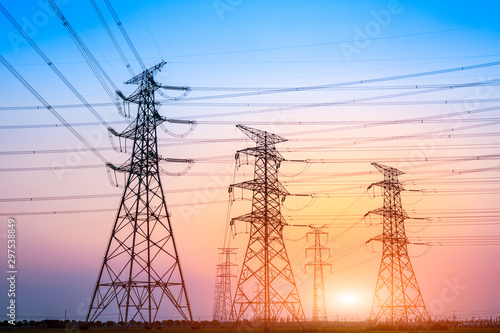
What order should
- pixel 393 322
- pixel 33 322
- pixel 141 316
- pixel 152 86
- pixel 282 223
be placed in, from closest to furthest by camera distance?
pixel 141 316
pixel 152 86
pixel 282 223
pixel 393 322
pixel 33 322

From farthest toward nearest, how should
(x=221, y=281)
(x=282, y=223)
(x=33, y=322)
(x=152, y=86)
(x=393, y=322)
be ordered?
(x=221, y=281)
(x=33, y=322)
(x=393, y=322)
(x=282, y=223)
(x=152, y=86)

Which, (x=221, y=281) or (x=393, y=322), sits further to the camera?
(x=221, y=281)

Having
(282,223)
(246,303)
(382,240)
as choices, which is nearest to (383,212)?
(382,240)

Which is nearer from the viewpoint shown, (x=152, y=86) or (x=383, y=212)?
(x=152, y=86)

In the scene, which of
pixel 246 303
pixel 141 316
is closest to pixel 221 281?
pixel 246 303

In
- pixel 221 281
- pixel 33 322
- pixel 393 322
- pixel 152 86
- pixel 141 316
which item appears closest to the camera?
pixel 141 316

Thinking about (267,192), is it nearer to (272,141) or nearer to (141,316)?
(272,141)

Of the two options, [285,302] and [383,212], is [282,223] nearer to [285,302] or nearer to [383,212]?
[285,302]

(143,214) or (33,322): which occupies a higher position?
(143,214)

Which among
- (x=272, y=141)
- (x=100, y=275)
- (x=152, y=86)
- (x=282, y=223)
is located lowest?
(x=100, y=275)
